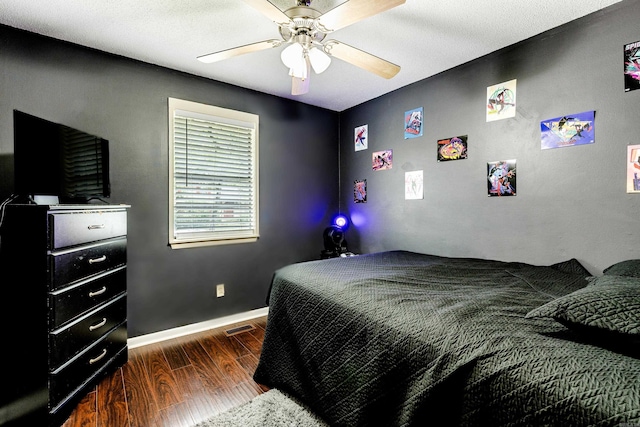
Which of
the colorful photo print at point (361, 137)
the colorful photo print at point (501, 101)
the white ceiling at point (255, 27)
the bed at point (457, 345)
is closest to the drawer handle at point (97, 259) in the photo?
the bed at point (457, 345)

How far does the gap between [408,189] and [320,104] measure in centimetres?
152

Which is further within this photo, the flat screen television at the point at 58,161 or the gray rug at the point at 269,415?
the flat screen television at the point at 58,161

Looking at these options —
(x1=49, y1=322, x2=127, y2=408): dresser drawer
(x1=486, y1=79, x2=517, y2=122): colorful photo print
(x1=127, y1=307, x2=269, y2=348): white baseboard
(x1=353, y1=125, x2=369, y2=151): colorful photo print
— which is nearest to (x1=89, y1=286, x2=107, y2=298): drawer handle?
(x1=49, y1=322, x2=127, y2=408): dresser drawer

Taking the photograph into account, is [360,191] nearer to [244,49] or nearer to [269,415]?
[244,49]

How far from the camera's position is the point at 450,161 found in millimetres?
2777

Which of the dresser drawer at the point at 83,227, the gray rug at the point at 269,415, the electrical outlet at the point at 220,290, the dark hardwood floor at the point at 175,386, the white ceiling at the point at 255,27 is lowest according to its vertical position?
the dark hardwood floor at the point at 175,386

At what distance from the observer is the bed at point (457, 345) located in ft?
2.57

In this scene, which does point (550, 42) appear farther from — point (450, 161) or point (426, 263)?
point (426, 263)

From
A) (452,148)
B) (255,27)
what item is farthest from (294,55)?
(452,148)

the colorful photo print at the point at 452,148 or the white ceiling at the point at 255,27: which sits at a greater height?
the white ceiling at the point at 255,27

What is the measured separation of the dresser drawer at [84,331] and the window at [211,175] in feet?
2.46

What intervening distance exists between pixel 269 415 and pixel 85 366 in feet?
3.83

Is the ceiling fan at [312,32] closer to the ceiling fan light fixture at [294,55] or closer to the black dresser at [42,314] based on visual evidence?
the ceiling fan light fixture at [294,55]

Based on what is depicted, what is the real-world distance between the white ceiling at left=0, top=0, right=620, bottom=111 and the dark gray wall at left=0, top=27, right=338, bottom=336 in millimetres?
201
